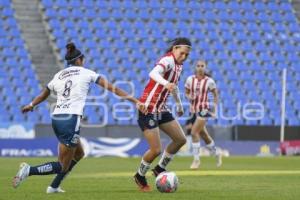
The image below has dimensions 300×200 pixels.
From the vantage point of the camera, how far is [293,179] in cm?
1349

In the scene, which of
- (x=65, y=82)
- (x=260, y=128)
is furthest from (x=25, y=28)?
(x=65, y=82)

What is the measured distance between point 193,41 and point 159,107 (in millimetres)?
23602

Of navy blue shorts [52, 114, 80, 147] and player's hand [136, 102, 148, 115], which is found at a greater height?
player's hand [136, 102, 148, 115]

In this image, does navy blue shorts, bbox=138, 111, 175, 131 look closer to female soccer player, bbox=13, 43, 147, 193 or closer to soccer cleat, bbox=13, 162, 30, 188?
female soccer player, bbox=13, 43, 147, 193

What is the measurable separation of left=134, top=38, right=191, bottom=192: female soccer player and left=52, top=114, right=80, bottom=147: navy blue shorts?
1.33 m

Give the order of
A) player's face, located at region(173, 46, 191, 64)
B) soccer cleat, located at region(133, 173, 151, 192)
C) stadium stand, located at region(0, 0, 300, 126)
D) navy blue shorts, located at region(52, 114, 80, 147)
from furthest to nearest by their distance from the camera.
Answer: stadium stand, located at region(0, 0, 300, 126) < player's face, located at region(173, 46, 191, 64) < soccer cleat, located at region(133, 173, 151, 192) < navy blue shorts, located at region(52, 114, 80, 147)

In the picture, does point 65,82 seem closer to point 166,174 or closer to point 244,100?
point 166,174

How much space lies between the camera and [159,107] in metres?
11.2

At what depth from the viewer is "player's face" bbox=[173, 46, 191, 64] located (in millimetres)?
11289

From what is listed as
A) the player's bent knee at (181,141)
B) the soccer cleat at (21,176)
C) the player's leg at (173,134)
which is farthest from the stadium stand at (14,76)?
the soccer cleat at (21,176)

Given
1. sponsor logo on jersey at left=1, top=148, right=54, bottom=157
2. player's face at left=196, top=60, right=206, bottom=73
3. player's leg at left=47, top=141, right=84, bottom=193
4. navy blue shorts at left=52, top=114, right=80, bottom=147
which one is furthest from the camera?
sponsor logo on jersey at left=1, top=148, right=54, bottom=157

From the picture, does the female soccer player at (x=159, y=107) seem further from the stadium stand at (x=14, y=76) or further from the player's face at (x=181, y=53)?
the stadium stand at (x=14, y=76)

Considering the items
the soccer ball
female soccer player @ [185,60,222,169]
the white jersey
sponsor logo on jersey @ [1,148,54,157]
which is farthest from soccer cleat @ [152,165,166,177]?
sponsor logo on jersey @ [1,148,54,157]

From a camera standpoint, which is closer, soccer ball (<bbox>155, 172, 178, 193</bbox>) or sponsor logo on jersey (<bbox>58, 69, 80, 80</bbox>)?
sponsor logo on jersey (<bbox>58, 69, 80, 80</bbox>)
